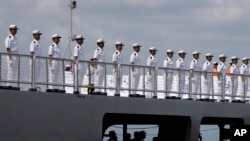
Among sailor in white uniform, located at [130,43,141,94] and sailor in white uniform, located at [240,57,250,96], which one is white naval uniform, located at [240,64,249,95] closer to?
sailor in white uniform, located at [240,57,250,96]

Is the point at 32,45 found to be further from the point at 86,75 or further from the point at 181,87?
the point at 181,87

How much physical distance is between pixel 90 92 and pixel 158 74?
3.41 metres

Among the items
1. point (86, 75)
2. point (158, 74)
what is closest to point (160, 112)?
point (158, 74)

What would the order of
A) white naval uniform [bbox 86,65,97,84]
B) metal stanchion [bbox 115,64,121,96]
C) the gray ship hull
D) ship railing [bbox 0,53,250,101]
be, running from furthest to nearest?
metal stanchion [bbox 115,64,121,96] < white naval uniform [bbox 86,65,97,84] < ship railing [bbox 0,53,250,101] < the gray ship hull

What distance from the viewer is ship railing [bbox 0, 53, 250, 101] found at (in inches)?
1024

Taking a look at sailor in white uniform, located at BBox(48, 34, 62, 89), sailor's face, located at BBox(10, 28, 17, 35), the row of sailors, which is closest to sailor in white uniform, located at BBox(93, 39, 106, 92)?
the row of sailors

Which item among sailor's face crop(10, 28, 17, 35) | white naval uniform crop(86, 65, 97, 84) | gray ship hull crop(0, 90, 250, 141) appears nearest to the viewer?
gray ship hull crop(0, 90, 250, 141)

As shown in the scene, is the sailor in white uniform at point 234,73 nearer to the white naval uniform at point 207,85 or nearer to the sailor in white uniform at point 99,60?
the white naval uniform at point 207,85

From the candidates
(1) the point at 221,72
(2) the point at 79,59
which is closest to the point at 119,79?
(2) the point at 79,59

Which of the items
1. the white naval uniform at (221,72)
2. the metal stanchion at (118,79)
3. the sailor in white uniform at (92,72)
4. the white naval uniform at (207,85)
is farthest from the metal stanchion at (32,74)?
the white naval uniform at (221,72)

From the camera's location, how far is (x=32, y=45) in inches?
1065

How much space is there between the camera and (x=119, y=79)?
29016mm

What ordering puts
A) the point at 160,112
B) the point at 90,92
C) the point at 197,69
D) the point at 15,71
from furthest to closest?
the point at 197,69
the point at 160,112
the point at 90,92
the point at 15,71

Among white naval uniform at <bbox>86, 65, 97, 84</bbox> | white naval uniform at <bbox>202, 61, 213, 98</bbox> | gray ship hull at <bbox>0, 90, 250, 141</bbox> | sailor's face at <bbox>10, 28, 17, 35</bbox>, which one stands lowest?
gray ship hull at <bbox>0, 90, 250, 141</bbox>
